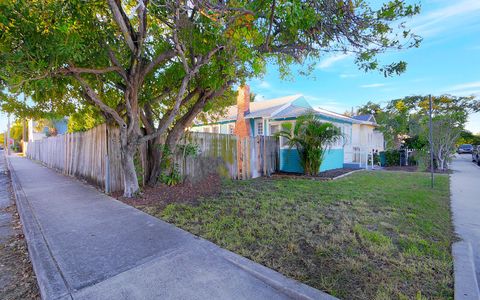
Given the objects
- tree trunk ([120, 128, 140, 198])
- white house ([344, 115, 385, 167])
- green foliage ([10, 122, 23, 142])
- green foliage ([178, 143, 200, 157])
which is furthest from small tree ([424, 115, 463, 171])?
green foliage ([10, 122, 23, 142])

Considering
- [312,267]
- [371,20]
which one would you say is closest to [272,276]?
[312,267]

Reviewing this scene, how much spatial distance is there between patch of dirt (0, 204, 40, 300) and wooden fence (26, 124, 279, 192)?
3.35 metres

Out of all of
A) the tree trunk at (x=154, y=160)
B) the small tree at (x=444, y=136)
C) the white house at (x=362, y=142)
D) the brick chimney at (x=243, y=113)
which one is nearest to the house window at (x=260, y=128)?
the brick chimney at (x=243, y=113)

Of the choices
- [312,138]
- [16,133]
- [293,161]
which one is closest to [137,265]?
[312,138]

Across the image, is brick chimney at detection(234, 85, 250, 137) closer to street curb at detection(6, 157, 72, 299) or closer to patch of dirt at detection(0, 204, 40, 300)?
street curb at detection(6, 157, 72, 299)

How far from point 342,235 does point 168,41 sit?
19.8 ft

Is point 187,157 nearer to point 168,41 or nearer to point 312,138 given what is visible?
point 168,41

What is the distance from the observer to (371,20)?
5.37 meters

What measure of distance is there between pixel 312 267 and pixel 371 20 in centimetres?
545

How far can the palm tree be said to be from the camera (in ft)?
33.2

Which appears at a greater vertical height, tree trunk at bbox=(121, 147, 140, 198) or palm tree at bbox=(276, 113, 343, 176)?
palm tree at bbox=(276, 113, 343, 176)

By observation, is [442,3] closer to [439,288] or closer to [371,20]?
[371,20]

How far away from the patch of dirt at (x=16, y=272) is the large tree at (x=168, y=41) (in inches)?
114

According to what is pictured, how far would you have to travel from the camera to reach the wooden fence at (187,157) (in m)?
7.41
